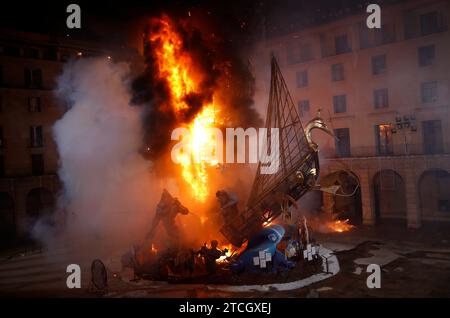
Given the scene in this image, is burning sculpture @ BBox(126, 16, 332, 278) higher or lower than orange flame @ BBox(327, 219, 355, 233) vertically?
higher

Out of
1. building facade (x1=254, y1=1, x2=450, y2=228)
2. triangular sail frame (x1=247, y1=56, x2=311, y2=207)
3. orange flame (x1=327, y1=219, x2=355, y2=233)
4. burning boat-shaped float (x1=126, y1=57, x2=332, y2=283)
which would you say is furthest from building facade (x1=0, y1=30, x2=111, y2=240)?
orange flame (x1=327, y1=219, x2=355, y2=233)

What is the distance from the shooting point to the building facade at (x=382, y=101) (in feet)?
115

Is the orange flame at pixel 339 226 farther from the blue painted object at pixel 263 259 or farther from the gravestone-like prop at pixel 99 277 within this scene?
the gravestone-like prop at pixel 99 277

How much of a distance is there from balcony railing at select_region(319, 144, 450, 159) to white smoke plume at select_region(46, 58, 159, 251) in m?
20.0

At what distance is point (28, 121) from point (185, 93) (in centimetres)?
2480

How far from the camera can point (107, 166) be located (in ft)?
113

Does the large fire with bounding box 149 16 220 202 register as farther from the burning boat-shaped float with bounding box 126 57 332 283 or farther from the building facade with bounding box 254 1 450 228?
the building facade with bounding box 254 1 450 228

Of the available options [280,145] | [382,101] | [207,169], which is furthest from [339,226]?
[280,145]

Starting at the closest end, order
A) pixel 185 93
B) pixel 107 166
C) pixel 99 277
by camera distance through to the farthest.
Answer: pixel 99 277
pixel 185 93
pixel 107 166

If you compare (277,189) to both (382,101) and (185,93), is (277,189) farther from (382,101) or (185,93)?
(382,101)

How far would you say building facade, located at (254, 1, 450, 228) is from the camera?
34938 mm

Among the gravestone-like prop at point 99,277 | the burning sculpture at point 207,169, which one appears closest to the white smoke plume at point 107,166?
the burning sculpture at point 207,169
